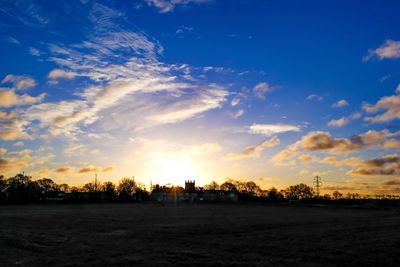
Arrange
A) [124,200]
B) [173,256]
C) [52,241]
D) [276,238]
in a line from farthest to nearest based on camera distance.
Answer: [124,200] < [276,238] < [52,241] < [173,256]

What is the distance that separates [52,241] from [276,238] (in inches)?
609

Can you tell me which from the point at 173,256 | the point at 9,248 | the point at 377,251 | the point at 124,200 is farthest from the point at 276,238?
the point at 124,200

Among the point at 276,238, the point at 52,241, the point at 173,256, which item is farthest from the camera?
the point at 276,238

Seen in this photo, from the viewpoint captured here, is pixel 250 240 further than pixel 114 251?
Yes

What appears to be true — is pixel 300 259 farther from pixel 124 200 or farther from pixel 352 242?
pixel 124 200

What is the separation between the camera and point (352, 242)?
91.1 ft

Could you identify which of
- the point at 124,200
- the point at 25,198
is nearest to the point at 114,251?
the point at 25,198

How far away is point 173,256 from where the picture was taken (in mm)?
20891

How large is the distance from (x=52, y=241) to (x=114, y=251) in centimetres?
628

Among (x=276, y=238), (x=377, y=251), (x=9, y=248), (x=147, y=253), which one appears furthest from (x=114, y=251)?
(x=377, y=251)

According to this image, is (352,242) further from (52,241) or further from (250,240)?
(52,241)

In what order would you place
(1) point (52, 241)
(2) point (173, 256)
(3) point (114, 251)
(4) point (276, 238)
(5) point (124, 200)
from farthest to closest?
(5) point (124, 200), (4) point (276, 238), (1) point (52, 241), (3) point (114, 251), (2) point (173, 256)

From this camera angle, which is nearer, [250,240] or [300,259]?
[300,259]

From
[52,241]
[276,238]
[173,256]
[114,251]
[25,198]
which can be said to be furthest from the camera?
[25,198]
